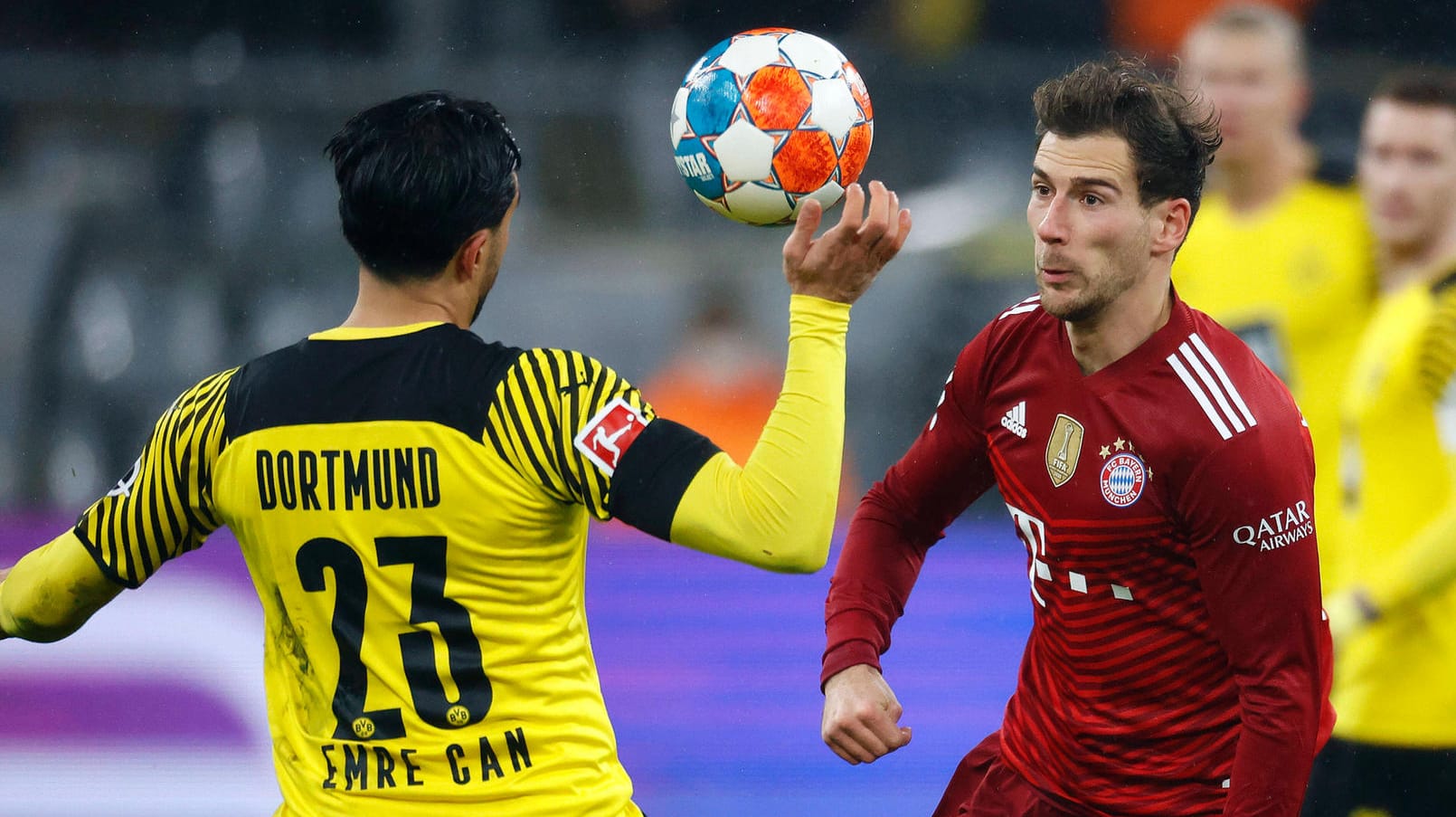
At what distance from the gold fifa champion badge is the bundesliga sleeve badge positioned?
805 millimetres

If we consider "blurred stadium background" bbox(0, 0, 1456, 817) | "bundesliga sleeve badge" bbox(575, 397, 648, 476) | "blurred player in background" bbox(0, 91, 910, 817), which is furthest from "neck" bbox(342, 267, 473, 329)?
"blurred stadium background" bbox(0, 0, 1456, 817)

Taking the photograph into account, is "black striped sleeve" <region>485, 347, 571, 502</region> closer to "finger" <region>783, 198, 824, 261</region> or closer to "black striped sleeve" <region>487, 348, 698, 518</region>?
"black striped sleeve" <region>487, 348, 698, 518</region>

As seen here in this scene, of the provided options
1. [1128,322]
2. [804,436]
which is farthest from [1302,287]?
[804,436]

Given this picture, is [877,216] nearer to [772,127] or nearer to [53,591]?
[772,127]

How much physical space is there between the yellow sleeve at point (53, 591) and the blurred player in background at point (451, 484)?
18cm

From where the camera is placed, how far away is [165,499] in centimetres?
200

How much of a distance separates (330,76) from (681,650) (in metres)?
2.20

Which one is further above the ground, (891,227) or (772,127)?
(772,127)

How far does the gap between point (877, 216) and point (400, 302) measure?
66cm

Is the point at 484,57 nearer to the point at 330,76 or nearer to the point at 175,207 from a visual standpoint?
the point at 330,76

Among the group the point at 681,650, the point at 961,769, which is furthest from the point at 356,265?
the point at 961,769

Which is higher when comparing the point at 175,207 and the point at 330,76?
the point at 330,76

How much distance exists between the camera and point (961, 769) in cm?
263

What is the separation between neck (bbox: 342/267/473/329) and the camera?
191 cm
